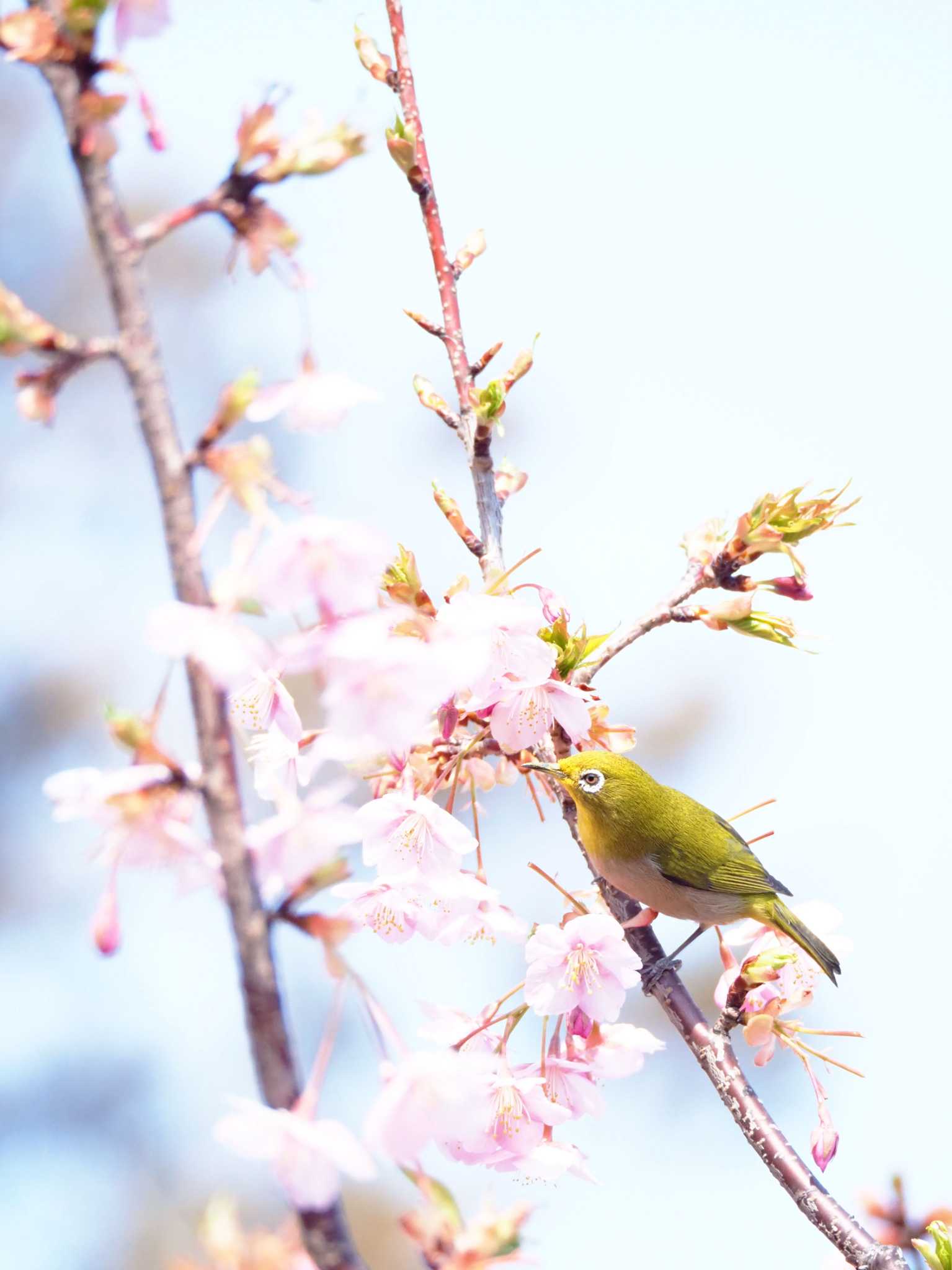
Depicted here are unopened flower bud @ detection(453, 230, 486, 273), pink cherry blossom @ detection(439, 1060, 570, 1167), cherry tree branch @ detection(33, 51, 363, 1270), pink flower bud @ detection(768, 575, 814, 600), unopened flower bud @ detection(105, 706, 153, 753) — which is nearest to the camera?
cherry tree branch @ detection(33, 51, 363, 1270)

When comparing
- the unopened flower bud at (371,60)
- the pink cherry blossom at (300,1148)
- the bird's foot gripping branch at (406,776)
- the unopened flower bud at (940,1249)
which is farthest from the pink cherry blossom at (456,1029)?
the unopened flower bud at (371,60)

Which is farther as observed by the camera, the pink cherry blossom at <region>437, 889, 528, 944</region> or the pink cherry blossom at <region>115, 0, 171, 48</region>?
the pink cherry blossom at <region>437, 889, 528, 944</region>

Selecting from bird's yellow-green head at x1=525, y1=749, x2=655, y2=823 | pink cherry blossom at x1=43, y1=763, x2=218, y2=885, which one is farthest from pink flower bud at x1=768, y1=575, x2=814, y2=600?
pink cherry blossom at x1=43, y1=763, x2=218, y2=885

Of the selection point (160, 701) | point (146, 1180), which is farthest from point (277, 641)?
point (146, 1180)

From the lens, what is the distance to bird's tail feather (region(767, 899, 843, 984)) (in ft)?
6.31

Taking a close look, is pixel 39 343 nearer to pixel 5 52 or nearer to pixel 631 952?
pixel 5 52

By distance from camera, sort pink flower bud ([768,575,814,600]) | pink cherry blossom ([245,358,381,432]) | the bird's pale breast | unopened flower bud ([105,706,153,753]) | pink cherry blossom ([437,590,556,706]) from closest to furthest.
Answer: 1. unopened flower bud ([105,706,153,753])
2. pink cherry blossom ([245,358,381,432])
3. pink cherry blossom ([437,590,556,706])
4. pink flower bud ([768,575,814,600])
5. the bird's pale breast

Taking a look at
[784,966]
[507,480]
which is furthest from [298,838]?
[507,480]

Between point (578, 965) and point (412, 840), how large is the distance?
0.88 ft

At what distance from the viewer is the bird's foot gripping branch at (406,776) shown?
2.42 feet

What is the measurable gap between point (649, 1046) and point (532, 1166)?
8.2 inches

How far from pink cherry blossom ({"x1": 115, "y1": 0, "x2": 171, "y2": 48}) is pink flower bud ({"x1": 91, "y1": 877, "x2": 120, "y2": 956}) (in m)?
0.60

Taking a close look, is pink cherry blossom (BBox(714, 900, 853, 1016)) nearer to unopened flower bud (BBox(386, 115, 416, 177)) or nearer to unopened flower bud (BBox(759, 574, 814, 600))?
unopened flower bud (BBox(759, 574, 814, 600))

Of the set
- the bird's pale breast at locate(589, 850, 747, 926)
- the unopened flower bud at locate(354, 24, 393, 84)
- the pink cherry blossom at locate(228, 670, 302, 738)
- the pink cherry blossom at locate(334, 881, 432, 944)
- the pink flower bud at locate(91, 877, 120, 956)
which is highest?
the unopened flower bud at locate(354, 24, 393, 84)
